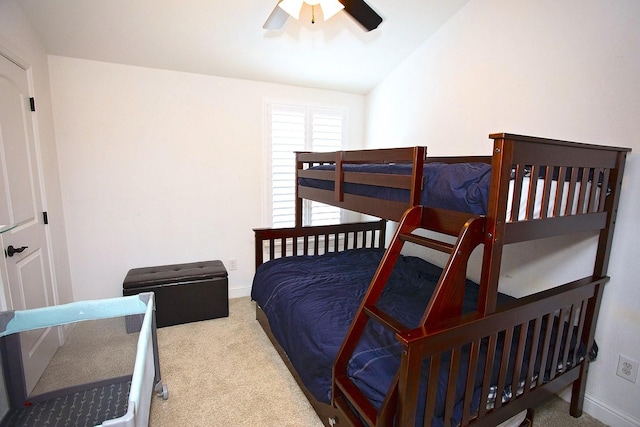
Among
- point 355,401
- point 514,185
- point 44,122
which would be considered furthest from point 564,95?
point 44,122

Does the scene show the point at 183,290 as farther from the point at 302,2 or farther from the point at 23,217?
the point at 302,2

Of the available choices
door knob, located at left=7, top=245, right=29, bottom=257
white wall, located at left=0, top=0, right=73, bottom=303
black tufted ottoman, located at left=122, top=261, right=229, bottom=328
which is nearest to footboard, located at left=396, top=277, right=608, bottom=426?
black tufted ottoman, located at left=122, top=261, right=229, bottom=328

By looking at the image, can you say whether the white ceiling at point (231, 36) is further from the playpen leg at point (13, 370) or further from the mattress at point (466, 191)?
the playpen leg at point (13, 370)

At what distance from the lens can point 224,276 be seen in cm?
286

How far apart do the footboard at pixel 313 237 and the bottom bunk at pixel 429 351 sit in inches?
24.3

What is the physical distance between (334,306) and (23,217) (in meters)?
2.01

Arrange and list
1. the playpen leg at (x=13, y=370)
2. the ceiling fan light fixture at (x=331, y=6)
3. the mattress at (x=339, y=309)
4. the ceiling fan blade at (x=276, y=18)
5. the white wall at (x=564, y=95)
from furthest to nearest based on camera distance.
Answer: the ceiling fan blade at (x=276, y=18), the ceiling fan light fixture at (x=331, y=6), the white wall at (x=564, y=95), the playpen leg at (x=13, y=370), the mattress at (x=339, y=309)

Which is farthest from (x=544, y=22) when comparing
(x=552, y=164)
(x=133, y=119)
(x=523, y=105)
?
(x=133, y=119)

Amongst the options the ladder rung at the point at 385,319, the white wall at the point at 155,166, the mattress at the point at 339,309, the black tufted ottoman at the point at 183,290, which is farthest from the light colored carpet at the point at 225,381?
the ladder rung at the point at 385,319

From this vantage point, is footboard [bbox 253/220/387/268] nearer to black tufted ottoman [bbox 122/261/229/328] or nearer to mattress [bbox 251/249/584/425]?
mattress [bbox 251/249/584/425]

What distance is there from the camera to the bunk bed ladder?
3.88ft

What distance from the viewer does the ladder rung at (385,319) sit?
1179 millimetres

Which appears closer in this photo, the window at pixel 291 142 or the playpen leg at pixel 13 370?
→ the playpen leg at pixel 13 370

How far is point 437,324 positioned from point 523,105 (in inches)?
67.7
